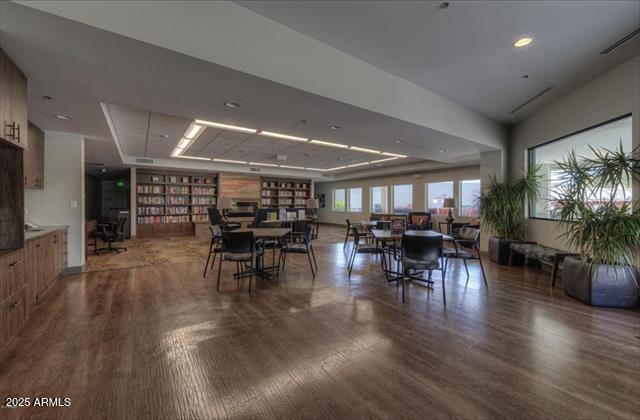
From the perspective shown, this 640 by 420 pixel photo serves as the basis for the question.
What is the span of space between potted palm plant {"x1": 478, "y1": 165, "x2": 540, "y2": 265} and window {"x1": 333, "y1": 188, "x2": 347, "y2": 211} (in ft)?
29.6

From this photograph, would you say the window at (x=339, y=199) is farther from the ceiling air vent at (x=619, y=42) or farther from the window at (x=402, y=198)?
the ceiling air vent at (x=619, y=42)

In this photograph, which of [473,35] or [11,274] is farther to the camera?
[473,35]

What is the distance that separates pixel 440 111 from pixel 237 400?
16.0 ft

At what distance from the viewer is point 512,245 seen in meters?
5.16

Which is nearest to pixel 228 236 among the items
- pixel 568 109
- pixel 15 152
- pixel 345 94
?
pixel 15 152

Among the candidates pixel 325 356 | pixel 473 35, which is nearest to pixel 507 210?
pixel 473 35

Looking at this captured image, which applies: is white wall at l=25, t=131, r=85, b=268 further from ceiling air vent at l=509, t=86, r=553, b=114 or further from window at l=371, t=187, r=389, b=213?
window at l=371, t=187, r=389, b=213

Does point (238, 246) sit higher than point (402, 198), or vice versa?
point (402, 198)

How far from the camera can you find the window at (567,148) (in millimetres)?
3790

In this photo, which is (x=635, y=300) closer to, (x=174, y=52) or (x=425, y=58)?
(x=425, y=58)

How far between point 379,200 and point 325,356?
11109mm

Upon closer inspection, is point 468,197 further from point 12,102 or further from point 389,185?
point 12,102

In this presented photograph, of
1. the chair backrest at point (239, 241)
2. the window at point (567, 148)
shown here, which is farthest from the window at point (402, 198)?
the chair backrest at point (239, 241)

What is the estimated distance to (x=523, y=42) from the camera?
300cm
